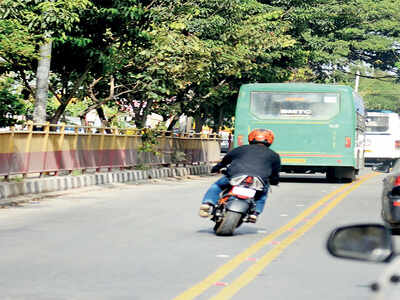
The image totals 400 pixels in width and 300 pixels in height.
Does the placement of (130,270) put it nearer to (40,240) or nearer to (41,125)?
(40,240)

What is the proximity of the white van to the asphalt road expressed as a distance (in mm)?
27180

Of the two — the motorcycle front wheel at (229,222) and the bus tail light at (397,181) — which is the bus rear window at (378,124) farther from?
the motorcycle front wheel at (229,222)

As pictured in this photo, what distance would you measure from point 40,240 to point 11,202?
589cm

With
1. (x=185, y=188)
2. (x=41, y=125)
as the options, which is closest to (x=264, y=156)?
(x=41, y=125)

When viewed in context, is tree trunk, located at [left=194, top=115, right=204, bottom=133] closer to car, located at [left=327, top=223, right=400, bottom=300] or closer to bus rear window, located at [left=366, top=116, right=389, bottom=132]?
bus rear window, located at [left=366, top=116, right=389, bottom=132]

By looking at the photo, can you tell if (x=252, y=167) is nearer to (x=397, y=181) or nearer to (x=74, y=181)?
(x=397, y=181)

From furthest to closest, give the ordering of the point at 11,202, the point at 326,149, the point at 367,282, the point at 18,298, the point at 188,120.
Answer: the point at 188,120, the point at 326,149, the point at 11,202, the point at 367,282, the point at 18,298

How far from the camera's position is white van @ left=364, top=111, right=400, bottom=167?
4472cm

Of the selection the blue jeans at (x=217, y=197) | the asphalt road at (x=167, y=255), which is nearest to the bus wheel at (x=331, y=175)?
the asphalt road at (x=167, y=255)

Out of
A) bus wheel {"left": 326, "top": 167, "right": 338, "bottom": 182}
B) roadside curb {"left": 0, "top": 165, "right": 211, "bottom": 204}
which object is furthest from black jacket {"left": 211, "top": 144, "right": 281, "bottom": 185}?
bus wheel {"left": 326, "top": 167, "right": 338, "bottom": 182}

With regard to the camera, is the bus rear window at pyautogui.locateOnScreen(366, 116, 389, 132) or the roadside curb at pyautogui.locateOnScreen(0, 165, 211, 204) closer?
the roadside curb at pyautogui.locateOnScreen(0, 165, 211, 204)

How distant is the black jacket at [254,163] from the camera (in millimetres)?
11906

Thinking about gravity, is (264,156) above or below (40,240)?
above

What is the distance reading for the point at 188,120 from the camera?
47312mm
